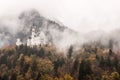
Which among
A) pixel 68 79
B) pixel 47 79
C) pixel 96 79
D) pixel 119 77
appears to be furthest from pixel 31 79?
pixel 119 77

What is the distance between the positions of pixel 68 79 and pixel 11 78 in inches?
1534

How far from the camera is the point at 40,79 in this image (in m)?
178

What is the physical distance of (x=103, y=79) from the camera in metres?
177

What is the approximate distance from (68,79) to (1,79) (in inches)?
1713

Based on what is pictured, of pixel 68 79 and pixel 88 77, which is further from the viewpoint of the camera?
pixel 88 77

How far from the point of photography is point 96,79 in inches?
7397

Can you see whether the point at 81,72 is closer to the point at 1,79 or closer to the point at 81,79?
the point at 81,79

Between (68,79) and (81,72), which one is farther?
(81,72)

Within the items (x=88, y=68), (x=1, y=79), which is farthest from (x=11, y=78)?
(x=88, y=68)

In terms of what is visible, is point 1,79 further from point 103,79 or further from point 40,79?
point 103,79

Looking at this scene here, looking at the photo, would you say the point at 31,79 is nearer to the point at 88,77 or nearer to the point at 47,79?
the point at 47,79

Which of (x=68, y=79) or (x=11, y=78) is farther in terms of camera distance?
(x=11, y=78)

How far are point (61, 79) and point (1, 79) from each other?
38.6 m

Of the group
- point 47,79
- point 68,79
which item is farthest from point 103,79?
point 47,79
